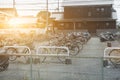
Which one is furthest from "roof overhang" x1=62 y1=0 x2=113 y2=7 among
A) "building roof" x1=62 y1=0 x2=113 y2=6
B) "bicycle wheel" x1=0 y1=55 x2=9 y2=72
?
"bicycle wheel" x1=0 y1=55 x2=9 y2=72

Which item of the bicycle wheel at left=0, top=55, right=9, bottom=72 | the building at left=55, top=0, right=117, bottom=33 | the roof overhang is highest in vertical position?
the roof overhang

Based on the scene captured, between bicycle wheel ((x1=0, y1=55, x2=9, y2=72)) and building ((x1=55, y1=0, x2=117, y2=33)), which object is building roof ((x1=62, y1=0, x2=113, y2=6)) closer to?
building ((x1=55, y1=0, x2=117, y2=33))

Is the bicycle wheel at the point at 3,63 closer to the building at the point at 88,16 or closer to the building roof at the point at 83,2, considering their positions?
the building at the point at 88,16

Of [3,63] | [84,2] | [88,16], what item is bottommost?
[3,63]

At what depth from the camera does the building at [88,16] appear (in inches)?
1908

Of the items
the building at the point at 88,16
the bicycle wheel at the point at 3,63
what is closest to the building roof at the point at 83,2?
the building at the point at 88,16

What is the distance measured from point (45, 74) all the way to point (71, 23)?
41.3 m

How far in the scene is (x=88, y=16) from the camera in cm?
5059

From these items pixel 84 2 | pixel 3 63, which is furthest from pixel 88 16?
pixel 3 63

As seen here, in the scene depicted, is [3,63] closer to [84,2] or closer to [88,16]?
[88,16]

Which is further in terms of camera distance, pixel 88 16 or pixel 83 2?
pixel 83 2

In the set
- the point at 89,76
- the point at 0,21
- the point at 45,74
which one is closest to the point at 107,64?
the point at 89,76

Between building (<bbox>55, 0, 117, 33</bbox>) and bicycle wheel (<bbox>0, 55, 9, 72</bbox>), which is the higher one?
building (<bbox>55, 0, 117, 33</bbox>)

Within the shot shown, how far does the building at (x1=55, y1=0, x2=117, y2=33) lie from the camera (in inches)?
1908
